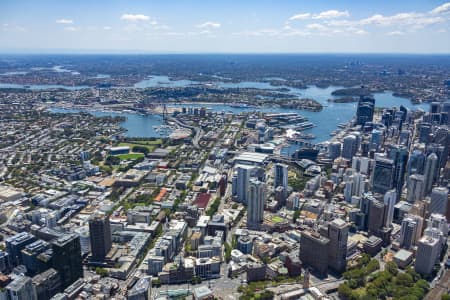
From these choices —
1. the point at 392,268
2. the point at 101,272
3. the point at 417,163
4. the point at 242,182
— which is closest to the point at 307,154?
the point at 417,163

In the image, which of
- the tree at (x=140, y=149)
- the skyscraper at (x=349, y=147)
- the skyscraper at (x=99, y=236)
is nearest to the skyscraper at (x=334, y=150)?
the skyscraper at (x=349, y=147)

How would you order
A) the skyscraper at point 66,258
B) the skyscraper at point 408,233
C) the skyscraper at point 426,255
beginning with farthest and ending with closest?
the skyscraper at point 408,233 → the skyscraper at point 426,255 → the skyscraper at point 66,258

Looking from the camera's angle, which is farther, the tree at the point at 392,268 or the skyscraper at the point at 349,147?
the skyscraper at the point at 349,147

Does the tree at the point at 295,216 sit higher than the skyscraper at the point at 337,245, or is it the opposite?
the skyscraper at the point at 337,245

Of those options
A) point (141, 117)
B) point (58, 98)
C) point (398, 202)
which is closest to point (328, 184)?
point (398, 202)

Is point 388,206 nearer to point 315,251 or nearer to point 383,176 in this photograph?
point 383,176

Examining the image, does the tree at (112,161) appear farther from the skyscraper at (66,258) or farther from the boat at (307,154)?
the skyscraper at (66,258)

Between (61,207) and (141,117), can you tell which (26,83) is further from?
(61,207)
